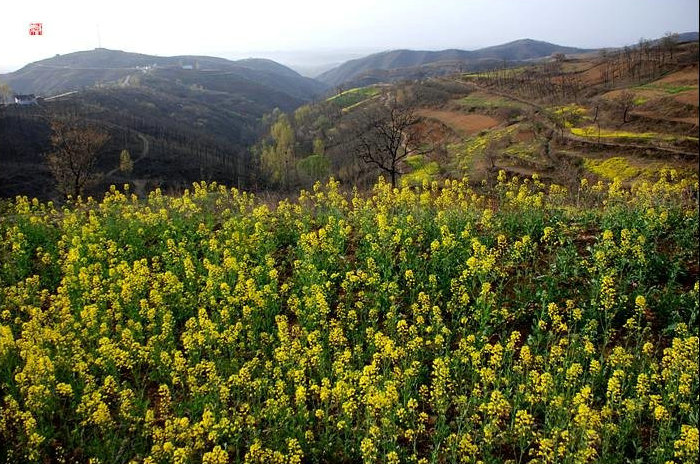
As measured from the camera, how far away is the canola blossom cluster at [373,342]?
645 centimetres

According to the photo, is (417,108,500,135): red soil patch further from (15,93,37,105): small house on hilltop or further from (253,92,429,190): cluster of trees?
(15,93,37,105): small house on hilltop

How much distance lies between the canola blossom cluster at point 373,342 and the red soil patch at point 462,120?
8510cm

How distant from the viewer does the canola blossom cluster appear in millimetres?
6453

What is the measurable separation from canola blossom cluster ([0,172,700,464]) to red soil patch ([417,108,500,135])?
8510cm

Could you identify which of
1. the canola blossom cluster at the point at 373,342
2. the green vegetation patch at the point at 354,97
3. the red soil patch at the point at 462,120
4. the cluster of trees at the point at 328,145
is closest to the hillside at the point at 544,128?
the red soil patch at the point at 462,120

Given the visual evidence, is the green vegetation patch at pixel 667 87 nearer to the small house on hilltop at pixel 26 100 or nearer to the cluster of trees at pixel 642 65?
the cluster of trees at pixel 642 65

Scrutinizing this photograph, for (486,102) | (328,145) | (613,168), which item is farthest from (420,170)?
(328,145)

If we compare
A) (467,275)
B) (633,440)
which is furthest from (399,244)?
(633,440)

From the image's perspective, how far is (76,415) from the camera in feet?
25.2

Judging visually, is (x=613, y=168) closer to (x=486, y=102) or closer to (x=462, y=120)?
(x=462, y=120)

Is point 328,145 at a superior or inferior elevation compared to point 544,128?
inferior

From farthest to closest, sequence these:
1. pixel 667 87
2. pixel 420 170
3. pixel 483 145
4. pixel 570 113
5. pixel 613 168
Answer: pixel 570 113
pixel 667 87
pixel 483 145
pixel 420 170
pixel 613 168

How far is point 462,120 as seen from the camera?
10288 cm

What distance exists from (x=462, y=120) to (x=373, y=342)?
101m
